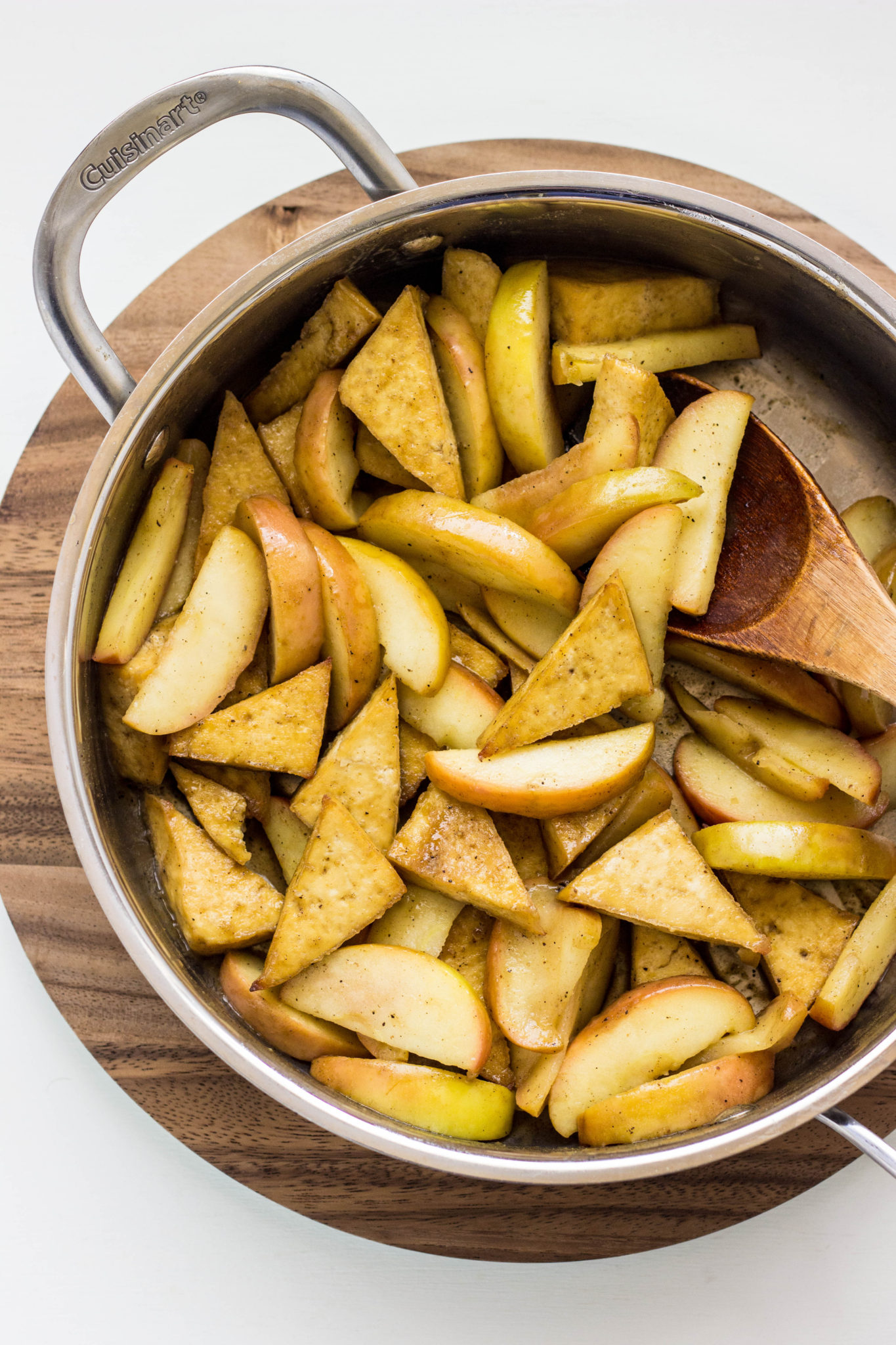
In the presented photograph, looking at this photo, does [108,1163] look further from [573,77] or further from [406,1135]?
[573,77]

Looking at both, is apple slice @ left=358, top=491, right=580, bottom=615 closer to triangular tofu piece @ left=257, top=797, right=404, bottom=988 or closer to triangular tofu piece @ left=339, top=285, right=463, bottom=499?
triangular tofu piece @ left=339, top=285, right=463, bottom=499

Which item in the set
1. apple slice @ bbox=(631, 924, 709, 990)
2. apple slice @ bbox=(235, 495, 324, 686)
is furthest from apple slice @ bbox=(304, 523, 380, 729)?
apple slice @ bbox=(631, 924, 709, 990)

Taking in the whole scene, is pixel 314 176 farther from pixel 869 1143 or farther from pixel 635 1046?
pixel 869 1143

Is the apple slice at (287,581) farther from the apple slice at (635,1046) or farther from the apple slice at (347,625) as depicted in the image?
the apple slice at (635,1046)

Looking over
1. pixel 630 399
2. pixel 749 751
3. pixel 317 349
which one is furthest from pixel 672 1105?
pixel 317 349

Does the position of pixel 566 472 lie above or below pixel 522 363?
below

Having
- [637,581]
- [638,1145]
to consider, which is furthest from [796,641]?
[638,1145]
